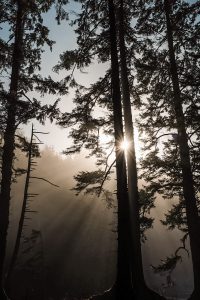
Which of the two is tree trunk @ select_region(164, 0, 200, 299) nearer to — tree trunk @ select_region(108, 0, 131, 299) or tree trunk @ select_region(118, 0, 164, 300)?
tree trunk @ select_region(118, 0, 164, 300)

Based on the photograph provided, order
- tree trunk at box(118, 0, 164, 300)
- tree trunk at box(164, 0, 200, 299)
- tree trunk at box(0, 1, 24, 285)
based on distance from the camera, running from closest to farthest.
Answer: tree trunk at box(118, 0, 164, 300) → tree trunk at box(164, 0, 200, 299) → tree trunk at box(0, 1, 24, 285)

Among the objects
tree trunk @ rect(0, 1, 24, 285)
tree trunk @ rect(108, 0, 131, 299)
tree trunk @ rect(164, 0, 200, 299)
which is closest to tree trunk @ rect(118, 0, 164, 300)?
tree trunk @ rect(108, 0, 131, 299)

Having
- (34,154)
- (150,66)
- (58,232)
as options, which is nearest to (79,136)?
(150,66)

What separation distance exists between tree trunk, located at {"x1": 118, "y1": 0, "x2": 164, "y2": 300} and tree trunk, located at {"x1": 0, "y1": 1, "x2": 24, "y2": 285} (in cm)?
454

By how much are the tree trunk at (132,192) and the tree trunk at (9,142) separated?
4.54 meters

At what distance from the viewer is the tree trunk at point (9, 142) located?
1146cm

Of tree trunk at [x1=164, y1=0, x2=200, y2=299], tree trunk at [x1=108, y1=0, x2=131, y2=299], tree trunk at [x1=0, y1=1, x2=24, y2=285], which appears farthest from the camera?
tree trunk at [x1=0, y1=1, x2=24, y2=285]

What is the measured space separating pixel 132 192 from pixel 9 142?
531 centimetres

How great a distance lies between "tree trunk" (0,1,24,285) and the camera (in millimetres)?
11461

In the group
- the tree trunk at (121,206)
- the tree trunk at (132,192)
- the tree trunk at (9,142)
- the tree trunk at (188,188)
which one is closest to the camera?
the tree trunk at (121,206)

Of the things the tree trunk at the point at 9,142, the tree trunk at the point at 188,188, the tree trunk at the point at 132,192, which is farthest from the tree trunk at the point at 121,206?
the tree trunk at the point at 9,142

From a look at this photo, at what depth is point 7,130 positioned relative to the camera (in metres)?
12.6

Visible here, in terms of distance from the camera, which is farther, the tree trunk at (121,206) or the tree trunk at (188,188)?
the tree trunk at (188,188)

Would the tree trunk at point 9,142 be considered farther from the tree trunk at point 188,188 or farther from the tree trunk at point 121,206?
the tree trunk at point 188,188
